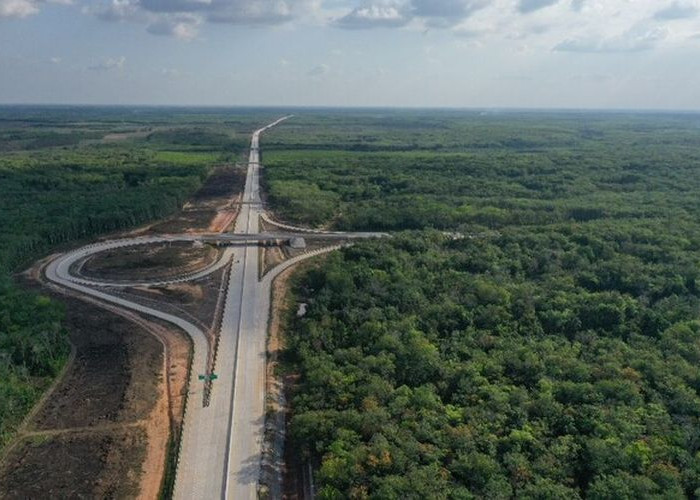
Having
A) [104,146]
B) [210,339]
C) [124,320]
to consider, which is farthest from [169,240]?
[104,146]

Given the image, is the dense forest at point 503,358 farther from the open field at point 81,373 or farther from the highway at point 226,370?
the open field at point 81,373

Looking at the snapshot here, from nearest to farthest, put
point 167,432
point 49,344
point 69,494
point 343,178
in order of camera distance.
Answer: point 69,494 < point 167,432 < point 49,344 < point 343,178

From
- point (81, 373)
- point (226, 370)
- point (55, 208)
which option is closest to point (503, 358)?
point (226, 370)

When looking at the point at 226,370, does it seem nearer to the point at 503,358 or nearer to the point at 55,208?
the point at 503,358

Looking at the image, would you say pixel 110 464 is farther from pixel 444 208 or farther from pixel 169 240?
pixel 444 208

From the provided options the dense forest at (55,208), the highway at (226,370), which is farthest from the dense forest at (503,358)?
the dense forest at (55,208)

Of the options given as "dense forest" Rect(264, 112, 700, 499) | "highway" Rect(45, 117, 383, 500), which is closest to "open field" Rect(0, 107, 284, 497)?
"highway" Rect(45, 117, 383, 500)

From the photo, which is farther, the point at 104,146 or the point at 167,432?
the point at 104,146
